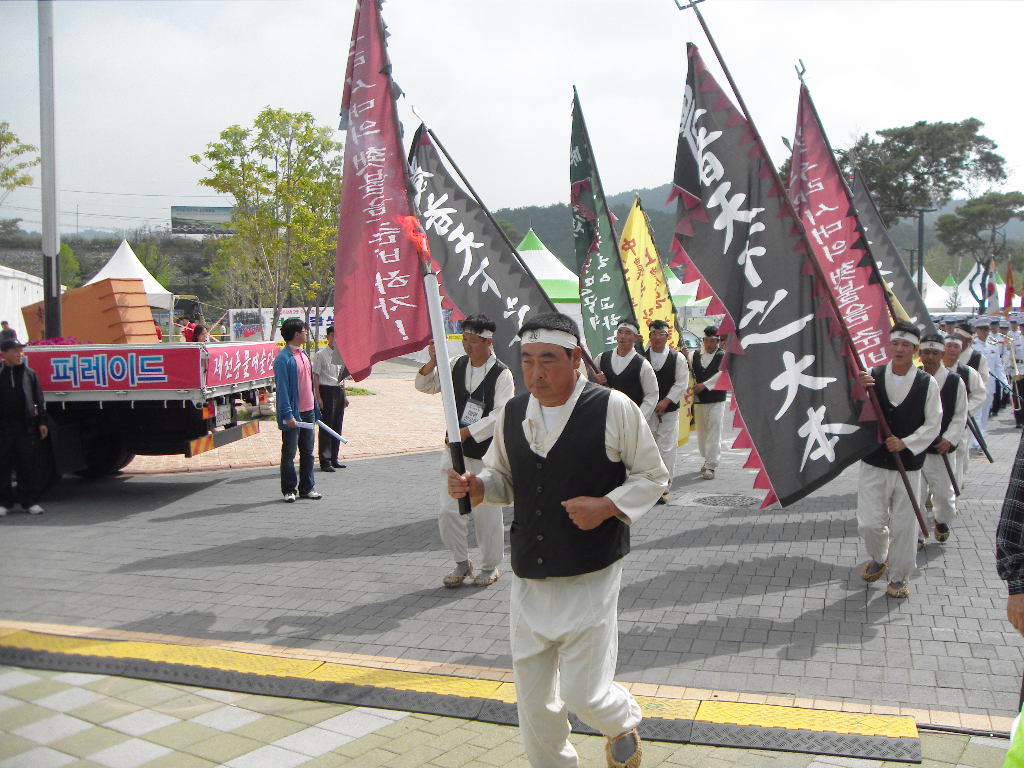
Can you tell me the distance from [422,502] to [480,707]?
5.38 metres

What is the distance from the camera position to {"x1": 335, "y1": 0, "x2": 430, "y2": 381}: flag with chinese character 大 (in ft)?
17.6

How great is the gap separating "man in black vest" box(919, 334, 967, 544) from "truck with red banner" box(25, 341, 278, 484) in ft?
22.2

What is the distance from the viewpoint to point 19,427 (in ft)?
29.0

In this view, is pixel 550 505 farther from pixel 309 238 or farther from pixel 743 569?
pixel 309 238

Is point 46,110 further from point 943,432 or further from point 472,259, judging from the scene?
point 943,432

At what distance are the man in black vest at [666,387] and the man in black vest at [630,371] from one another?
0.68m

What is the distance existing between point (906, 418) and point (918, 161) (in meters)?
45.8

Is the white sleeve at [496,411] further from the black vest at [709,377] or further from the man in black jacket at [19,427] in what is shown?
the black vest at [709,377]

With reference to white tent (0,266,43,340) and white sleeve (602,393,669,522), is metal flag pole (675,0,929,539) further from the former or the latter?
white tent (0,266,43,340)

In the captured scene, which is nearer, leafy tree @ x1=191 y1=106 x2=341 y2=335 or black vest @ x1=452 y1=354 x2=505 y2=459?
black vest @ x1=452 y1=354 x2=505 y2=459

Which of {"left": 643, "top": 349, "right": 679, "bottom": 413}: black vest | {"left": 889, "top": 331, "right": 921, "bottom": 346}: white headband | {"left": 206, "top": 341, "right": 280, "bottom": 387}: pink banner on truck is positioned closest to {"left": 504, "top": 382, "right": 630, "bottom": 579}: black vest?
{"left": 889, "top": 331, "right": 921, "bottom": 346}: white headband

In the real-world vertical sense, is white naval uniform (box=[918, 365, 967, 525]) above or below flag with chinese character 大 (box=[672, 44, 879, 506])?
below

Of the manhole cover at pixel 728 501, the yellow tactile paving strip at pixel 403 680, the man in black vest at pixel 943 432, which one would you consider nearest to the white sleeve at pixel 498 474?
the yellow tactile paving strip at pixel 403 680

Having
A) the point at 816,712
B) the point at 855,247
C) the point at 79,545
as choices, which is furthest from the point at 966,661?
the point at 79,545
